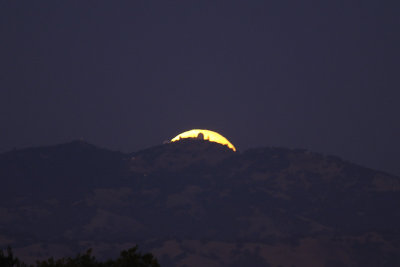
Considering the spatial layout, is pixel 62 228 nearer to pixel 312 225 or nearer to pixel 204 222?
pixel 204 222

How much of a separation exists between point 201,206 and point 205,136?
Answer: 4203 cm

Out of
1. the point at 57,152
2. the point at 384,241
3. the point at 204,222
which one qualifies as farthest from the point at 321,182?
the point at 57,152

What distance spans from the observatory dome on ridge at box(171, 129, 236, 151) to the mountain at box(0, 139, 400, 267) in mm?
8599

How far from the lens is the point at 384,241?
9719 centimetres

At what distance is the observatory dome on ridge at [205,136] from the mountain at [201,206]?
28.2 ft

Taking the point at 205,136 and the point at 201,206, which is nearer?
the point at 201,206

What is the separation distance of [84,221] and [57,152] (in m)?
44.2

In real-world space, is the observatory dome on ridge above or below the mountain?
above

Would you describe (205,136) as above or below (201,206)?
above

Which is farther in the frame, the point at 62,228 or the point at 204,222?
the point at 204,222

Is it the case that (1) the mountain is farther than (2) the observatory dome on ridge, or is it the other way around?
(2) the observatory dome on ridge

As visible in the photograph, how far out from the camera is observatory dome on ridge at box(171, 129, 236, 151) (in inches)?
6422

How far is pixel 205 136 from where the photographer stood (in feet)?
541

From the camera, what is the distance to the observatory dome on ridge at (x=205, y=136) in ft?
535
